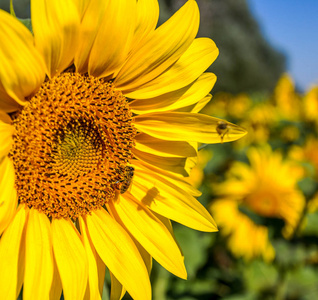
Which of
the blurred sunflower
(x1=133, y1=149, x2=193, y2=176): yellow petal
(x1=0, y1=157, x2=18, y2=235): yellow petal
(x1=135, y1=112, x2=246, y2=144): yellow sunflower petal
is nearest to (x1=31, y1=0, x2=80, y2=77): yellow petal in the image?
(x1=0, y1=157, x2=18, y2=235): yellow petal

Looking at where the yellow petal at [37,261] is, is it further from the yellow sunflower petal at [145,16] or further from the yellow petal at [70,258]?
the yellow sunflower petal at [145,16]

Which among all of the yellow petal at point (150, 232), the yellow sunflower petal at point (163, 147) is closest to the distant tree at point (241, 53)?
the yellow sunflower petal at point (163, 147)

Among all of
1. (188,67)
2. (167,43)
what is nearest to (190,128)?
(188,67)

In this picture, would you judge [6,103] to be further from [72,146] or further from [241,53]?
[241,53]

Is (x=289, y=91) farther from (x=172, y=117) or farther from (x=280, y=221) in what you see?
(x=172, y=117)

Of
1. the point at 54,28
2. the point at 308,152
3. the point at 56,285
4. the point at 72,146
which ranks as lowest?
the point at 56,285

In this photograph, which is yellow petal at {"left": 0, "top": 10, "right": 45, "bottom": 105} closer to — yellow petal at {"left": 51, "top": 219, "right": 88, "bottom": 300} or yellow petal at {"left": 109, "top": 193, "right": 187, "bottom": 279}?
yellow petal at {"left": 51, "top": 219, "right": 88, "bottom": 300}
